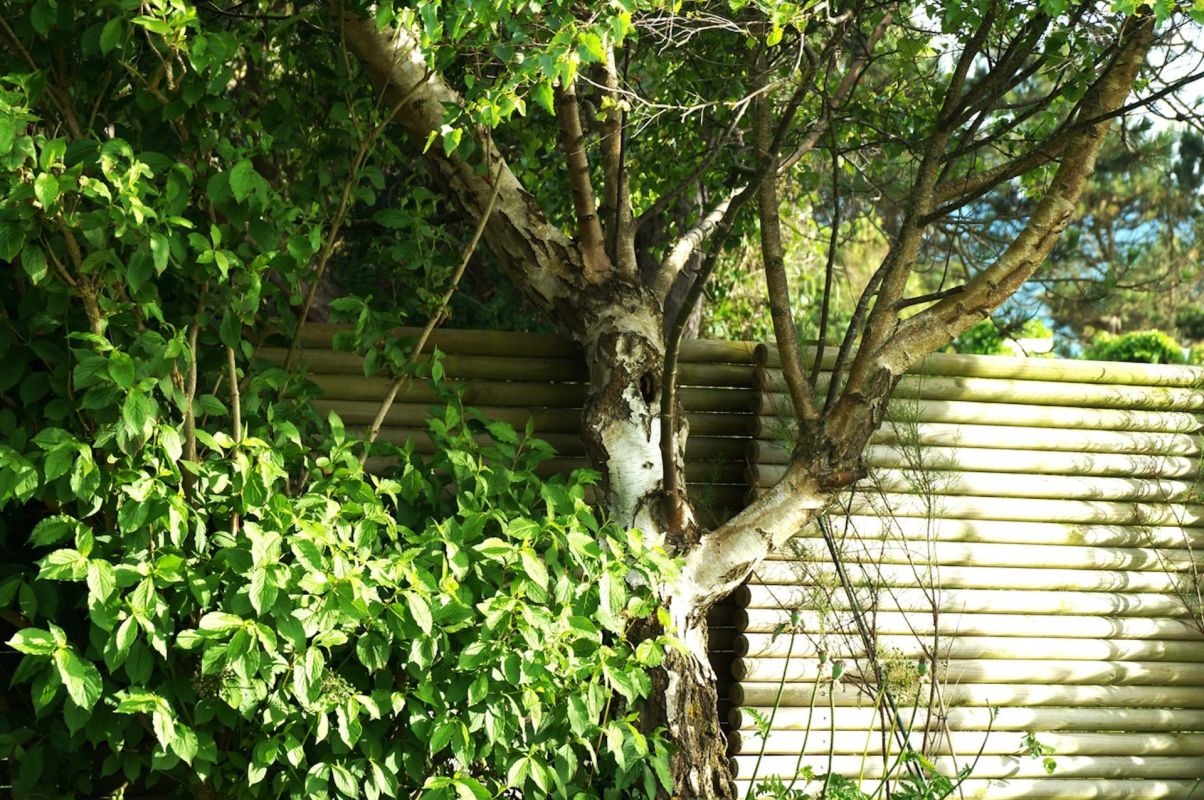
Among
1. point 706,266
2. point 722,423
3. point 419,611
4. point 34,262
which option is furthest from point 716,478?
point 34,262

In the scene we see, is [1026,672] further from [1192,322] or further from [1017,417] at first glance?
[1192,322]

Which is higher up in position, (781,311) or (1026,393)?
(1026,393)

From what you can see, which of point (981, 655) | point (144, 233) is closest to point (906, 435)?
point (981, 655)

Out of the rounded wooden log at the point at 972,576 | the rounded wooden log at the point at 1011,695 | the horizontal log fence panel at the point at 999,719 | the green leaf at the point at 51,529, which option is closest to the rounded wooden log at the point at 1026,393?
the rounded wooden log at the point at 972,576


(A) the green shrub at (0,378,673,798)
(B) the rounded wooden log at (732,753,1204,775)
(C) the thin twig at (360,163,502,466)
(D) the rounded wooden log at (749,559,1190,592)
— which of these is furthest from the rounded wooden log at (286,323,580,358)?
(B) the rounded wooden log at (732,753,1204,775)

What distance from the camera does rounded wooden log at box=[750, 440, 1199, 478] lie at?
4477 millimetres

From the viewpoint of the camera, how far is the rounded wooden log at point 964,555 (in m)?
4.50

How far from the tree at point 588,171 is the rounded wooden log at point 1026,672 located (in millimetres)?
646

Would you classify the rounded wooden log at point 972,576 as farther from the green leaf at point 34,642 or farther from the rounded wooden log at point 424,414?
the green leaf at point 34,642

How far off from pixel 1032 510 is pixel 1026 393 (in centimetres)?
47

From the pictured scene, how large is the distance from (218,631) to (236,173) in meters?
1.13

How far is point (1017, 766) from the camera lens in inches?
184

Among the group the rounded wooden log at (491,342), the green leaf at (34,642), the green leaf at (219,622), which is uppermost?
the rounded wooden log at (491,342)

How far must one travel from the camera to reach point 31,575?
3168 millimetres
